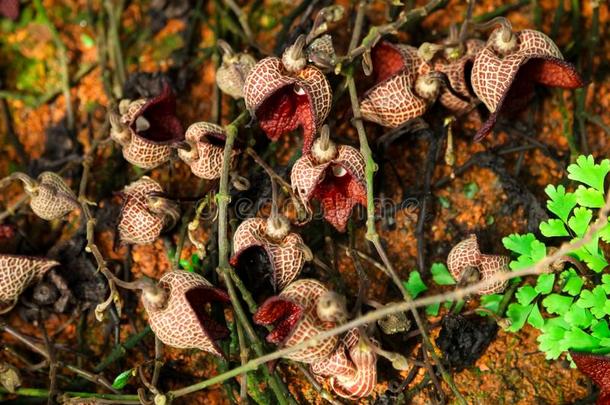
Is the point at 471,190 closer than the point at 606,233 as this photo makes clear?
No

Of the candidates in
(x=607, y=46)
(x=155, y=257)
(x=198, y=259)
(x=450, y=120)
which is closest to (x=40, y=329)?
(x=155, y=257)

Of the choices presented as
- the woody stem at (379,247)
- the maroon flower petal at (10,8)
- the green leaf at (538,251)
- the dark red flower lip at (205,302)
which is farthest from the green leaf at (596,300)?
the maroon flower petal at (10,8)

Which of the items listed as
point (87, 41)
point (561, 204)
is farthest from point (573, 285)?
point (87, 41)

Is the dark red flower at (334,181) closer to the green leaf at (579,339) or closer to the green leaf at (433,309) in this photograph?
the green leaf at (433,309)

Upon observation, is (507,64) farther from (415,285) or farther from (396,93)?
(415,285)

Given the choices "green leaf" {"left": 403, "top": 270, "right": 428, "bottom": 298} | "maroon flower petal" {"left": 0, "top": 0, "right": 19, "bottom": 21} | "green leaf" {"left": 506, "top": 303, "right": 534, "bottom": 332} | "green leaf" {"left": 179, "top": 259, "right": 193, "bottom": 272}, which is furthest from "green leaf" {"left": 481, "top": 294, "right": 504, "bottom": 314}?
"maroon flower petal" {"left": 0, "top": 0, "right": 19, "bottom": 21}

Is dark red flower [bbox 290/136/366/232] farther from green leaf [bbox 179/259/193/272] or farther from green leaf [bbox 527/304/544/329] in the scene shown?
green leaf [bbox 527/304/544/329]

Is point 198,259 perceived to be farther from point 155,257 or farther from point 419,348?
point 419,348
